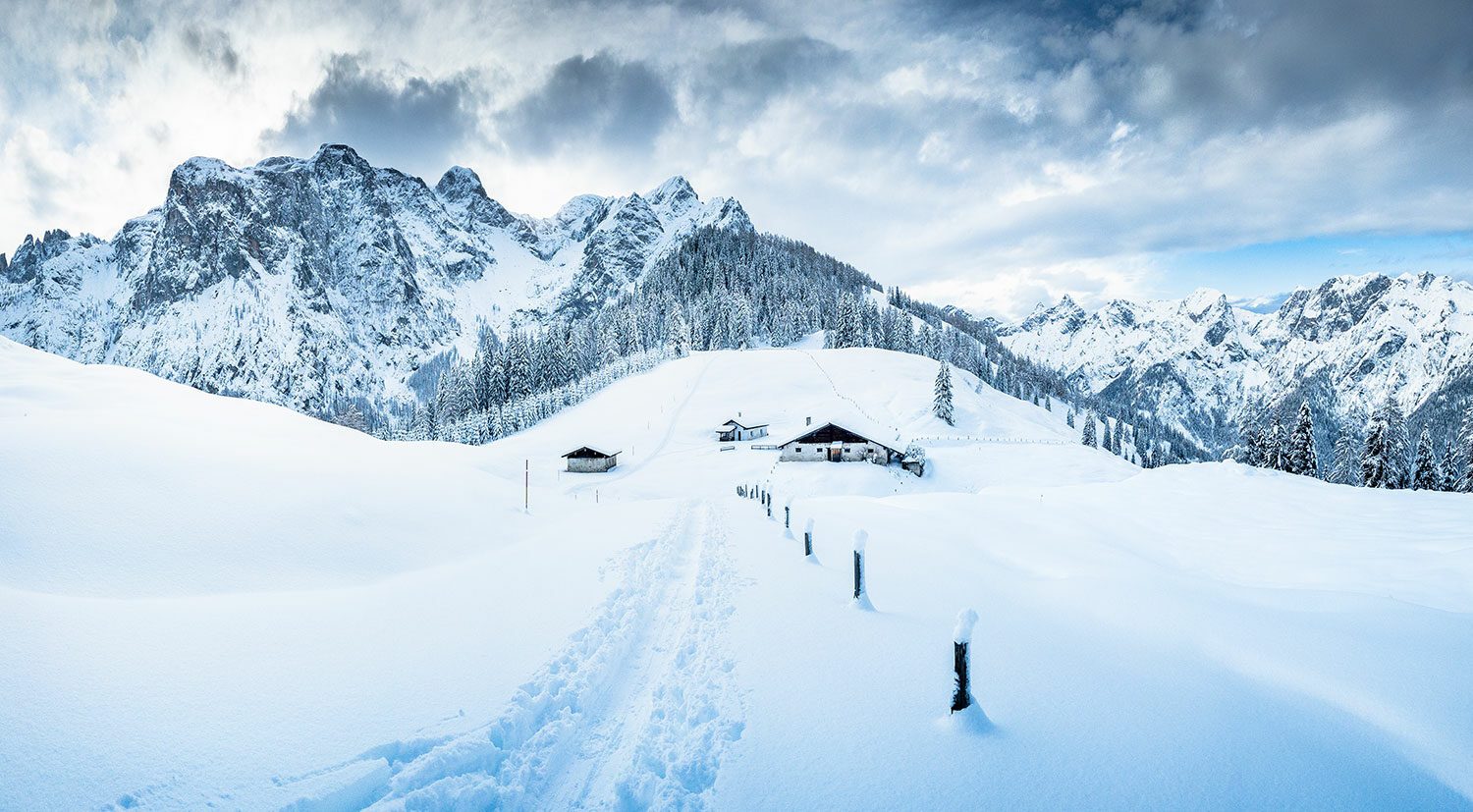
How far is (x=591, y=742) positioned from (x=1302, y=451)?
64.7m

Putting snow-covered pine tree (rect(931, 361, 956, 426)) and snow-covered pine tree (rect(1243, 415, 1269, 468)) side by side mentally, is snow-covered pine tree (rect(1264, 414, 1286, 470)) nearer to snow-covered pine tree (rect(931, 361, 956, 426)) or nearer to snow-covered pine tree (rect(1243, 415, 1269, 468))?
snow-covered pine tree (rect(1243, 415, 1269, 468))

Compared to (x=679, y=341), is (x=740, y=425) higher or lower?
lower

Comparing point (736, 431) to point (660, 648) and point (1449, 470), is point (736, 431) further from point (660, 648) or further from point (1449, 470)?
point (1449, 470)

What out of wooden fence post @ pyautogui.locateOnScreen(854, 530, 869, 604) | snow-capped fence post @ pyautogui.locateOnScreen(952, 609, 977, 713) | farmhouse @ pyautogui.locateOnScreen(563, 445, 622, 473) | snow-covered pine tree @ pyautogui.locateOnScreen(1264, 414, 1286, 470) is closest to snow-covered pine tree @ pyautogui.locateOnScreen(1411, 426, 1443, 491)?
snow-covered pine tree @ pyautogui.locateOnScreen(1264, 414, 1286, 470)

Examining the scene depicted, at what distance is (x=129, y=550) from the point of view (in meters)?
8.65

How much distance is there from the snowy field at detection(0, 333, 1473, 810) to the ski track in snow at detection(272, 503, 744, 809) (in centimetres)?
3

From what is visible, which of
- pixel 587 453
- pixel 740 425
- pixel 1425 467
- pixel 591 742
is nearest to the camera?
pixel 591 742

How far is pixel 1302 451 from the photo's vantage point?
155 ft

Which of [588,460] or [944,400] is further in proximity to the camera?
[944,400]

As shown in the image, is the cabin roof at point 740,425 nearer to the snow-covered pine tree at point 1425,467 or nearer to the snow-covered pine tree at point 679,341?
the snow-covered pine tree at point 679,341

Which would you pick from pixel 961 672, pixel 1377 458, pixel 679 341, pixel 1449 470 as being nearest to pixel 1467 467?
pixel 1377 458

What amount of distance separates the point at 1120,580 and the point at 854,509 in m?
12.0

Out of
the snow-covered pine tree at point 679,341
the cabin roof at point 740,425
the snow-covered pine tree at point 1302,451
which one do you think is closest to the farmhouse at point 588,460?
the cabin roof at point 740,425

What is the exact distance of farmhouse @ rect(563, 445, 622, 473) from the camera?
56250 millimetres
